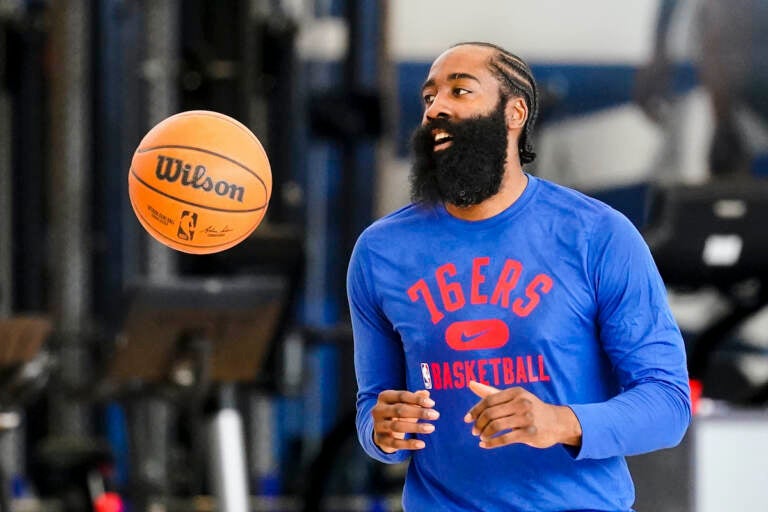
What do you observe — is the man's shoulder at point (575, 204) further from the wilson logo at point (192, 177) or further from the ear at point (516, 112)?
the wilson logo at point (192, 177)

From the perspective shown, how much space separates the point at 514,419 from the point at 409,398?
0.72 ft

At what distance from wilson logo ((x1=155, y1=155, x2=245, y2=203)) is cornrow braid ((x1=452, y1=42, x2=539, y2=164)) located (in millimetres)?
612

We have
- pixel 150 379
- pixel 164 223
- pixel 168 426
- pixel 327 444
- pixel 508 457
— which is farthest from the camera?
pixel 168 426

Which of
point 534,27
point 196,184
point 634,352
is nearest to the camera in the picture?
point 634,352

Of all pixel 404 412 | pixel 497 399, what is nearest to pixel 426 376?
pixel 404 412

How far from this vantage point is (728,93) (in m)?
7.99

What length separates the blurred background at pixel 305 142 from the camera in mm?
7621

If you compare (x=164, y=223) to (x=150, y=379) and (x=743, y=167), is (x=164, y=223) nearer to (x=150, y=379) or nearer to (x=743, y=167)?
(x=150, y=379)

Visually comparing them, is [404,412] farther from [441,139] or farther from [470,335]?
[441,139]

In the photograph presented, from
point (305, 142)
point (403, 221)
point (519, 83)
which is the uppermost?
point (519, 83)

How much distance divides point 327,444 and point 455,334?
4783 millimetres

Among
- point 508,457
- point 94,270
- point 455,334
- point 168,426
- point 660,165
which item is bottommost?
point 168,426

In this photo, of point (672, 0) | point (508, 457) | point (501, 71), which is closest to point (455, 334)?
point (508, 457)

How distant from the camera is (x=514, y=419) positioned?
91.4 inches
